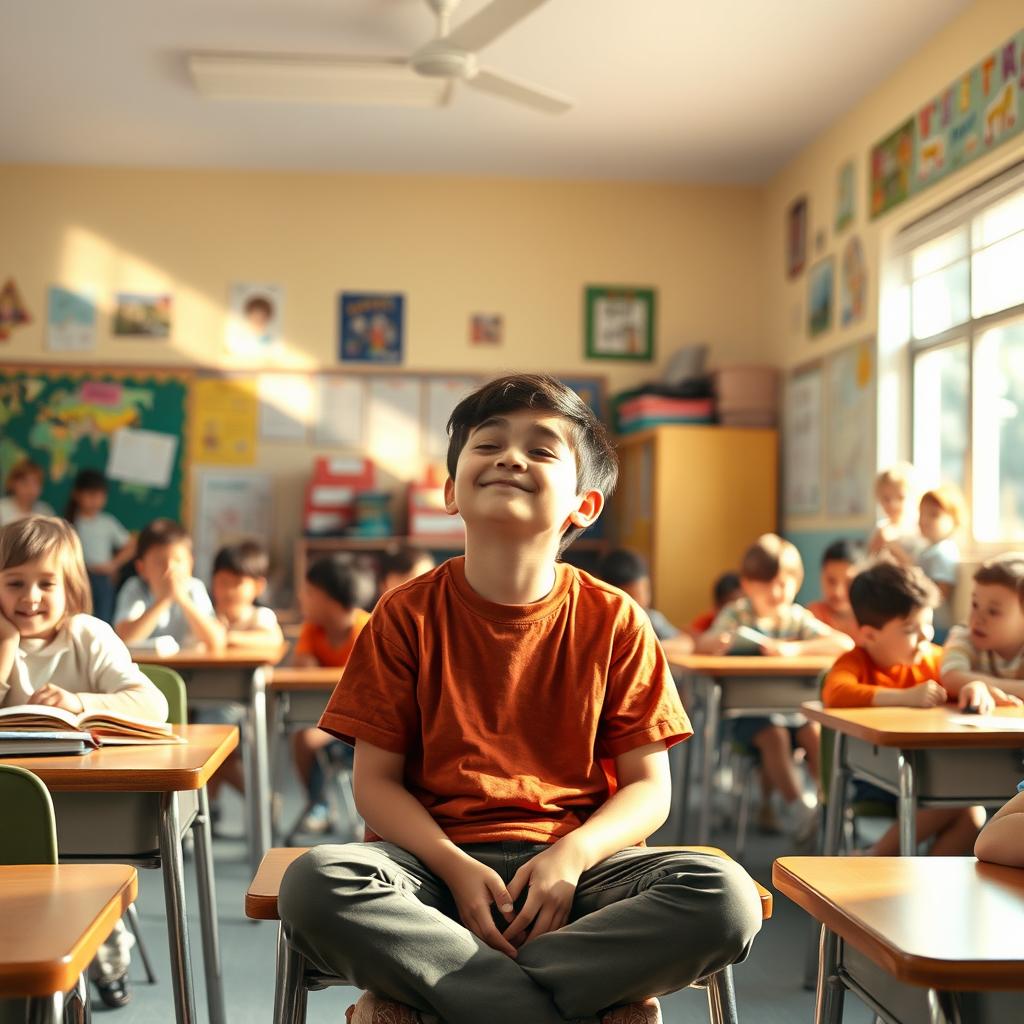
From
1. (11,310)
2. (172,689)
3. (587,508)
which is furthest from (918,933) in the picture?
(11,310)

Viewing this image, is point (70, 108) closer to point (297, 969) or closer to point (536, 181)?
point (536, 181)

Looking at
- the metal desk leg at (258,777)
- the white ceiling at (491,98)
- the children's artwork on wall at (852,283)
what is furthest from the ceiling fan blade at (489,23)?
the metal desk leg at (258,777)

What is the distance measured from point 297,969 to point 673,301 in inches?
→ 226

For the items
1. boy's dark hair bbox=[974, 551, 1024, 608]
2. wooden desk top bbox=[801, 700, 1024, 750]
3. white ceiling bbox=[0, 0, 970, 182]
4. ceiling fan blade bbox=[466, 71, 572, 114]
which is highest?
white ceiling bbox=[0, 0, 970, 182]

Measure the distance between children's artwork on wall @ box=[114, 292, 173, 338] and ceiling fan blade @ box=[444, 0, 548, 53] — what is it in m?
2.80

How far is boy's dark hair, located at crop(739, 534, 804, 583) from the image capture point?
12.3 ft

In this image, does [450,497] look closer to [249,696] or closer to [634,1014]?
[634,1014]

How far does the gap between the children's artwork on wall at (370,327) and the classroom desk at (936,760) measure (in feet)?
15.0

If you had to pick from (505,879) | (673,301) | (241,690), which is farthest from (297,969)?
(673,301)

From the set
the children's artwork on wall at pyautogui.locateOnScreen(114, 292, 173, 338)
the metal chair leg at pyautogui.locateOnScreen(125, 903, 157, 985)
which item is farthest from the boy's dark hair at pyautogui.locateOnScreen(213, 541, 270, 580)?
the children's artwork on wall at pyautogui.locateOnScreen(114, 292, 173, 338)

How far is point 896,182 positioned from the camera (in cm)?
493

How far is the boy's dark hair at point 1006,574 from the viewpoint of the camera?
8.50 ft

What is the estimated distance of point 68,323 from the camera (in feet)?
21.0

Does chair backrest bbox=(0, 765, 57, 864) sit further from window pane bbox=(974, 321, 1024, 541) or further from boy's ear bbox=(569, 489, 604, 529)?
window pane bbox=(974, 321, 1024, 541)
